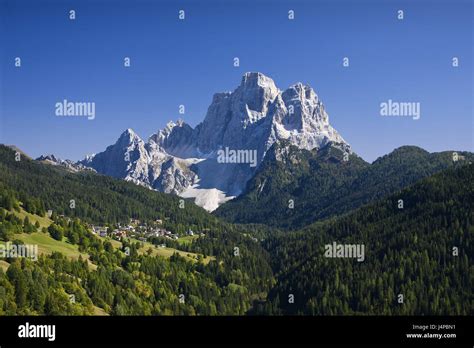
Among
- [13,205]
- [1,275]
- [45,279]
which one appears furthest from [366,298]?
[13,205]

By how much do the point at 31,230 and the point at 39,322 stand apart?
152 m

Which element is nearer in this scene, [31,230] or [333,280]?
[31,230]

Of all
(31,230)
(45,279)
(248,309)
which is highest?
(31,230)

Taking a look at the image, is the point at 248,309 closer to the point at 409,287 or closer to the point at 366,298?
the point at 366,298

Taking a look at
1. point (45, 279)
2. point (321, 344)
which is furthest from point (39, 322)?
point (45, 279)

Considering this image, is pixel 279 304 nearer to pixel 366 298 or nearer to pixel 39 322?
pixel 366 298

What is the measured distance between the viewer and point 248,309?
19288 cm

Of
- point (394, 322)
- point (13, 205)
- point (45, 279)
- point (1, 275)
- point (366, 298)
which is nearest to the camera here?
point (394, 322)

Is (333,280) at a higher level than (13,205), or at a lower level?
lower

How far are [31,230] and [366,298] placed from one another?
11307cm

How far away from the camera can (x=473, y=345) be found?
32.0m

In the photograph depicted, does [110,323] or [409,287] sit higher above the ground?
[110,323]

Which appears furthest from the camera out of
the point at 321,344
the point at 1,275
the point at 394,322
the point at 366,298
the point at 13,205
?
the point at 13,205

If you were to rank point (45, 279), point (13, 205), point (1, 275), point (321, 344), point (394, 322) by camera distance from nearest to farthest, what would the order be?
point (321, 344) → point (394, 322) → point (1, 275) → point (45, 279) → point (13, 205)
